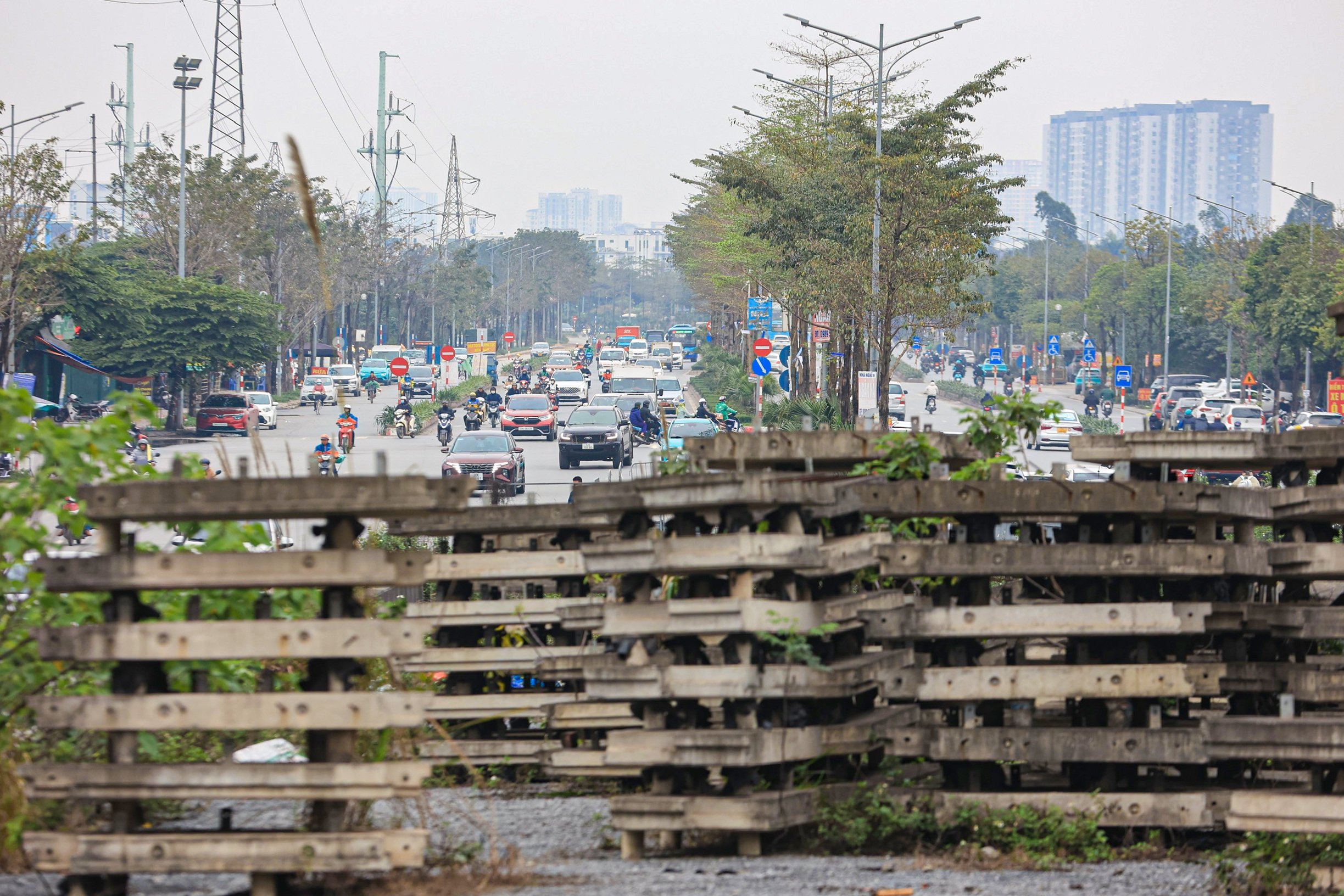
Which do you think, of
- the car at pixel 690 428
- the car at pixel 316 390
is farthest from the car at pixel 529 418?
the car at pixel 316 390

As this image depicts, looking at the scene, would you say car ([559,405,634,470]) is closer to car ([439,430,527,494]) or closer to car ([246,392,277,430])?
car ([439,430,527,494])

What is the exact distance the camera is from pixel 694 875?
333 inches

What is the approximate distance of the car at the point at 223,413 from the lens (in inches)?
2255

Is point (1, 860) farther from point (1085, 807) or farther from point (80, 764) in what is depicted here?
point (1085, 807)

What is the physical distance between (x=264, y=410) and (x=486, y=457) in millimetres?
23473

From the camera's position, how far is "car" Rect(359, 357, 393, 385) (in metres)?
89.3

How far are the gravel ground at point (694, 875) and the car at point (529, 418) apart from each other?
160ft

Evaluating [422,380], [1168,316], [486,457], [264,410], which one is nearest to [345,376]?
[422,380]

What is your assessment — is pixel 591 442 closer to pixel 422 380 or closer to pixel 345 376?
pixel 422 380

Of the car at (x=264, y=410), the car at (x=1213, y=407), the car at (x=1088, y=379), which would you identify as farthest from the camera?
the car at (x=1088, y=379)

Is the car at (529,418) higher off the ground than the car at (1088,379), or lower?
lower

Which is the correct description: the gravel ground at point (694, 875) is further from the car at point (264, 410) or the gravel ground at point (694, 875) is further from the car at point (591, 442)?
the car at point (264, 410)

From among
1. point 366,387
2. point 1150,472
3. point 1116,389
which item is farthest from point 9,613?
point 1116,389

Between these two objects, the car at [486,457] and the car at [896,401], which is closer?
the car at [486,457]
